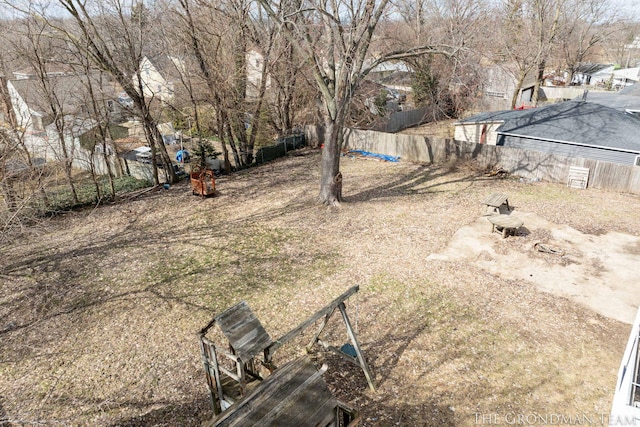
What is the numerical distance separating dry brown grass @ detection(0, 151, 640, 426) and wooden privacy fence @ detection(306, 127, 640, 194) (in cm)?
95

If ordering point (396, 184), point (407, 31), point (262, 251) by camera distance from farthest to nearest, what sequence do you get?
point (407, 31) < point (396, 184) < point (262, 251)

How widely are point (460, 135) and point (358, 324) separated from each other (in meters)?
18.7

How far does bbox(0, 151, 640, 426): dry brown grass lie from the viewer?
23.0ft

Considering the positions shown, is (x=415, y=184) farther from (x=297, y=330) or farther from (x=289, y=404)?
(x=289, y=404)

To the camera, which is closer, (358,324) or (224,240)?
(358,324)

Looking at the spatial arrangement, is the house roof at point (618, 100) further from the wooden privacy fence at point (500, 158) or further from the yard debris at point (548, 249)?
the yard debris at point (548, 249)

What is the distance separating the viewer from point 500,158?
19391 mm

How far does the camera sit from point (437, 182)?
60.7 feet

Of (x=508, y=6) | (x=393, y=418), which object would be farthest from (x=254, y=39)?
(x=508, y=6)

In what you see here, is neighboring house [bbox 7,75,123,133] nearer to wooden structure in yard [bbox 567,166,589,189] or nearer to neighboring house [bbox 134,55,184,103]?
neighboring house [bbox 134,55,184,103]

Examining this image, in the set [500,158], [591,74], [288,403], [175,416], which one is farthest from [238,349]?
[591,74]

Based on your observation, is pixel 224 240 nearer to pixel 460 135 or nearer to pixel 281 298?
pixel 281 298

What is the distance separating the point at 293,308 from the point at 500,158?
14675mm

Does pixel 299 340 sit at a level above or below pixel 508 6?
below
